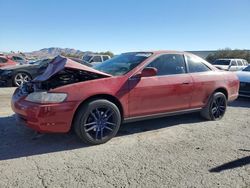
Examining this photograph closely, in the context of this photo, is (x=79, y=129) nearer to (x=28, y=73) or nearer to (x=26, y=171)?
(x=26, y=171)

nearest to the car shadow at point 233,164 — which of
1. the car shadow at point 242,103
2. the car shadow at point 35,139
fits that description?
the car shadow at point 35,139

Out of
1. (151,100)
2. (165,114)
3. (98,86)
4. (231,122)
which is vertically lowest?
(231,122)

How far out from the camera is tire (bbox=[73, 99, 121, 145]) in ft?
14.0

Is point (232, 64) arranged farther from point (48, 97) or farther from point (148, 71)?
point (48, 97)

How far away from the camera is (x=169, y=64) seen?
5434 mm

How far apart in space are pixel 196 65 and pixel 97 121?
266 cm

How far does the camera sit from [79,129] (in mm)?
4293

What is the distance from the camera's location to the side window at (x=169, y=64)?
17.2ft

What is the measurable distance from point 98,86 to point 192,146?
185 cm

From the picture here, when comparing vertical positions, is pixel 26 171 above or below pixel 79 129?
below

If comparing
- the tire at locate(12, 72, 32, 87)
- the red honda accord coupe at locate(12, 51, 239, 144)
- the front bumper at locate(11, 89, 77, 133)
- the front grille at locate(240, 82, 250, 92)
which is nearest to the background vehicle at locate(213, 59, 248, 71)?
the front grille at locate(240, 82, 250, 92)

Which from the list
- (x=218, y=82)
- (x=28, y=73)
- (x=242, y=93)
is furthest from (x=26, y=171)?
(x=28, y=73)

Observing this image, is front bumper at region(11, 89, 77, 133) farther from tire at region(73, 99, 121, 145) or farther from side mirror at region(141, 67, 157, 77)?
side mirror at region(141, 67, 157, 77)

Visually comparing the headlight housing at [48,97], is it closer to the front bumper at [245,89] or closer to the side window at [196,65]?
the side window at [196,65]
